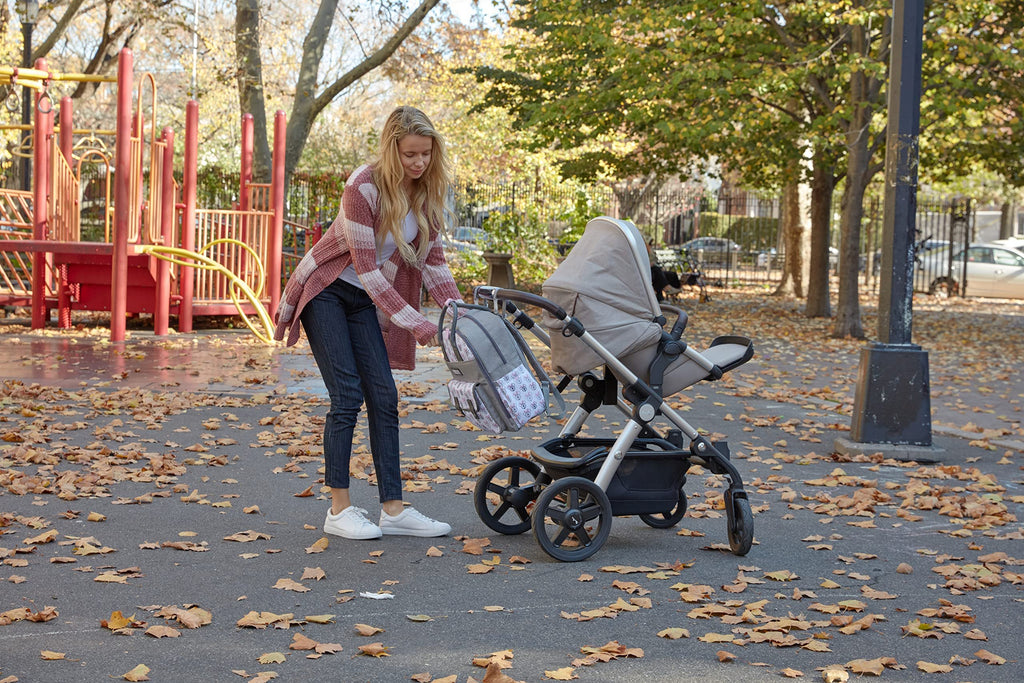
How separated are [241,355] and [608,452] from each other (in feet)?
26.9

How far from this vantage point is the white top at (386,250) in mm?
5251

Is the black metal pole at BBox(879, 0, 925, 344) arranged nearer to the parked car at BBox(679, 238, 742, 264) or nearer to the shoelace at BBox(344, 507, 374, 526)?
the shoelace at BBox(344, 507, 374, 526)

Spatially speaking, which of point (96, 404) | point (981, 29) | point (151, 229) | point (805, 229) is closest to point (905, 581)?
point (96, 404)

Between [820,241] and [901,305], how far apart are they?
49.4 feet

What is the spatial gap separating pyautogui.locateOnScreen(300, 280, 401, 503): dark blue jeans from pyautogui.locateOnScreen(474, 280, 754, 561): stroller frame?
1.64 ft

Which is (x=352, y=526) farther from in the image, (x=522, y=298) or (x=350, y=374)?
(x=522, y=298)

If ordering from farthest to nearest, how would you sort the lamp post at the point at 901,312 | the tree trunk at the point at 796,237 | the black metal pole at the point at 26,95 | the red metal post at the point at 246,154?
the tree trunk at the point at 796,237 → the black metal pole at the point at 26,95 → the red metal post at the point at 246,154 → the lamp post at the point at 901,312

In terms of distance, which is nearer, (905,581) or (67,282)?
(905,581)

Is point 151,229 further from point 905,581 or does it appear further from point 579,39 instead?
point 905,581

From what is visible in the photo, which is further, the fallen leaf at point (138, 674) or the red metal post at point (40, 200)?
the red metal post at point (40, 200)

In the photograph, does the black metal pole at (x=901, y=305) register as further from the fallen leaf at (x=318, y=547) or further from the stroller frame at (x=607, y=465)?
the fallen leaf at (x=318, y=547)

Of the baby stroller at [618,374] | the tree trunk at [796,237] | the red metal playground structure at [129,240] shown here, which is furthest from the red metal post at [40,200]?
the tree trunk at [796,237]

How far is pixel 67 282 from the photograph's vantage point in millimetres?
15133

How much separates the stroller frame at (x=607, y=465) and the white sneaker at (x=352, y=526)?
20.1 inches
